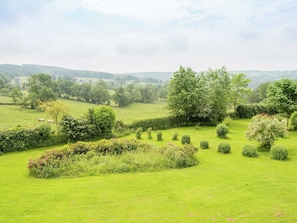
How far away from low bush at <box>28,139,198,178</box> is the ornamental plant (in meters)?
6.11

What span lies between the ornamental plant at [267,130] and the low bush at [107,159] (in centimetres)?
611

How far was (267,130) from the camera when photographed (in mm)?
18141

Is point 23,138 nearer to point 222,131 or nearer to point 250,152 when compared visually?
point 250,152

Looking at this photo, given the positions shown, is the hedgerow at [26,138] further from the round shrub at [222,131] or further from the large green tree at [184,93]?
the large green tree at [184,93]

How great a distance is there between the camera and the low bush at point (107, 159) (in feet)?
45.8

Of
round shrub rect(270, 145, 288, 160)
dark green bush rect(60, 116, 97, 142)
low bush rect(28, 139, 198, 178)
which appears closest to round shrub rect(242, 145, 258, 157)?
round shrub rect(270, 145, 288, 160)

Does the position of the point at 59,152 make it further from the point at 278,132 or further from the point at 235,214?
the point at 278,132

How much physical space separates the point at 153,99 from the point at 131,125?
5833cm

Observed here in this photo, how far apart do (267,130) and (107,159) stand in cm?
1251

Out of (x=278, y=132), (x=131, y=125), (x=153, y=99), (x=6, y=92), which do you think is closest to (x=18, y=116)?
(x=131, y=125)

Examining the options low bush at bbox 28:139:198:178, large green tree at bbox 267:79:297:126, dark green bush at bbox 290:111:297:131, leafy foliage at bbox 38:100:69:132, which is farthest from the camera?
large green tree at bbox 267:79:297:126

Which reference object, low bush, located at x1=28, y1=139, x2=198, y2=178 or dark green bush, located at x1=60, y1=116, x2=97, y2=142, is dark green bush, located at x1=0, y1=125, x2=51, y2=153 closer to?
dark green bush, located at x1=60, y1=116, x2=97, y2=142

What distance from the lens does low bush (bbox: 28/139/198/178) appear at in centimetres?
1395

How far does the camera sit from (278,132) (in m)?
18.2
